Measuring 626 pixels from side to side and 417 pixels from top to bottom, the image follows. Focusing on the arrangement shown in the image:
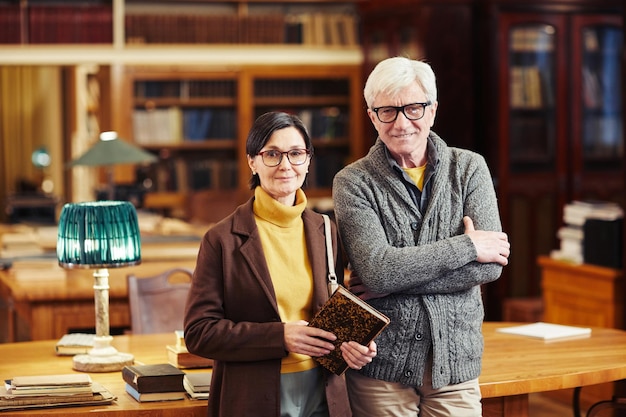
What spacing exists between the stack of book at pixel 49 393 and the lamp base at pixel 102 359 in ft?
1.40

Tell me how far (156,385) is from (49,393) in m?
0.30

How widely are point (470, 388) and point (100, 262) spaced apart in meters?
1.28

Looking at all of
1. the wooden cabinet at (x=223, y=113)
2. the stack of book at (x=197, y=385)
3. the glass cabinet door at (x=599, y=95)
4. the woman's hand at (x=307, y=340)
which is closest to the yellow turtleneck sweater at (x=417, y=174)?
the woman's hand at (x=307, y=340)

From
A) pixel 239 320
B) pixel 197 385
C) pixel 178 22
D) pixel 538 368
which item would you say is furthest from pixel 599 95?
pixel 239 320

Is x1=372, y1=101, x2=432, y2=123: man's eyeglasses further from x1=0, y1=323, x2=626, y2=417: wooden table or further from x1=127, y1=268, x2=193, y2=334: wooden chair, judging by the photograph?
x1=127, y1=268, x2=193, y2=334: wooden chair

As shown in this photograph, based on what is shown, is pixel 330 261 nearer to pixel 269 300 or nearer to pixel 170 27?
pixel 269 300

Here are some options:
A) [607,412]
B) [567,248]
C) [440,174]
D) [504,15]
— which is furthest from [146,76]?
[440,174]

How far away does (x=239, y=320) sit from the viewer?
2693 mm

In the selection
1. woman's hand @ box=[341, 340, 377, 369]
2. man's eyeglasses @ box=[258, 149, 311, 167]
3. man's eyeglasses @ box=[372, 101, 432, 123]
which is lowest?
woman's hand @ box=[341, 340, 377, 369]

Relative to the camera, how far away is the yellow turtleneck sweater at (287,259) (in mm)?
2699

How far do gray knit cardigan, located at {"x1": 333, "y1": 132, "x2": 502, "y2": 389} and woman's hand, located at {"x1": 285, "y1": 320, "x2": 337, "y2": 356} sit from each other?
217 millimetres

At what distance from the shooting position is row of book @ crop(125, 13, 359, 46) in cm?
912

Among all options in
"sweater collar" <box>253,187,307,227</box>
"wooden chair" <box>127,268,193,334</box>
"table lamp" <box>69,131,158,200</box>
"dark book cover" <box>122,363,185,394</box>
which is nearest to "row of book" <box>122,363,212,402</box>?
"dark book cover" <box>122,363,185,394</box>

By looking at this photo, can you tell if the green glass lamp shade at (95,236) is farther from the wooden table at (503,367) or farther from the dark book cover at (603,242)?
the dark book cover at (603,242)
